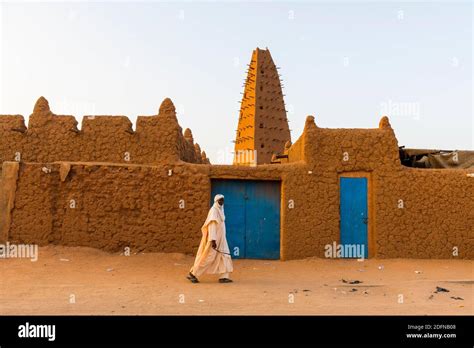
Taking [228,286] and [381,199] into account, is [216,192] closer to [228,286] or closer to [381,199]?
[228,286]

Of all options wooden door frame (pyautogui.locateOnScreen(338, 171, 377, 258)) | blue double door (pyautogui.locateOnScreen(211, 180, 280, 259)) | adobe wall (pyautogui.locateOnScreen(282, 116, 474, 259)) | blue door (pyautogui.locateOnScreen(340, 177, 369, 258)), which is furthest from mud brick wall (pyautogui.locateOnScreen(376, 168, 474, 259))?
blue double door (pyautogui.locateOnScreen(211, 180, 280, 259))

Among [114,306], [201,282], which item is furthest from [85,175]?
[114,306]

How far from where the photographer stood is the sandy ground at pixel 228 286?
5308mm

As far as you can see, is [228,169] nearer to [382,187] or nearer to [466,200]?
[382,187]

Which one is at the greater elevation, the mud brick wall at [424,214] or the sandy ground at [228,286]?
the mud brick wall at [424,214]

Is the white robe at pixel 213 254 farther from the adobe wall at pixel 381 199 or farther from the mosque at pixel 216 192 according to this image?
the adobe wall at pixel 381 199

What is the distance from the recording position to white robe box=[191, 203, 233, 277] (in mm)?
7223

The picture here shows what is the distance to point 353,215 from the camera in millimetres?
10109

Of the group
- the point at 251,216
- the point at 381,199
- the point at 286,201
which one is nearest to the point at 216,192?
the point at 251,216

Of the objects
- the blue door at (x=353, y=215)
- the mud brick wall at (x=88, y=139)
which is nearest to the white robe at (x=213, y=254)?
the mud brick wall at (x=88, y=139)

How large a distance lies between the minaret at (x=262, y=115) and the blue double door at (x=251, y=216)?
47.2ft

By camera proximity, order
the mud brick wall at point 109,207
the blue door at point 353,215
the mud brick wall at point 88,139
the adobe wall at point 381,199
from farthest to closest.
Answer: the mud brick wall at point 88,139, the blue door at point 353,215, the adobe wall at point 381,199, the mud brick wall at point 109,207
